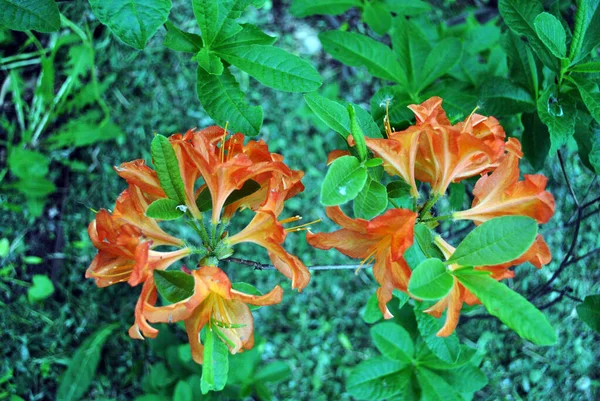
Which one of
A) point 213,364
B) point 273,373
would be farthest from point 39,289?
point 213,364

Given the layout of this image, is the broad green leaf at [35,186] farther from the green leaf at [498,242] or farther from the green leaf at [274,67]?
the green leaf at [498,242]

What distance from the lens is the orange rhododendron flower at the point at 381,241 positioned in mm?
1045

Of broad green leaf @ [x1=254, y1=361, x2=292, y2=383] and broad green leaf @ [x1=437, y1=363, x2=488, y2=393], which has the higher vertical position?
broad green leaf @ [x1=437, y1=363, x2=488, y2=393]

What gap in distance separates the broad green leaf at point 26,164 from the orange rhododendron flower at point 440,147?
182 centimetres

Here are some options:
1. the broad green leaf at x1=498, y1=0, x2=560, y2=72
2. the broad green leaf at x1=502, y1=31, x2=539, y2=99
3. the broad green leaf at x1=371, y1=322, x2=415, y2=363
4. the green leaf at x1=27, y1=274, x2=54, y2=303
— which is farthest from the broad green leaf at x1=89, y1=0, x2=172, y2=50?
the green leaf at x1=27, y1=274, x2=54, y2=303

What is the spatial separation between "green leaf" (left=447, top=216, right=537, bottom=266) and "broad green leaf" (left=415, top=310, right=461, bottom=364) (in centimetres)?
57

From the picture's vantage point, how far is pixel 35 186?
2463 mm

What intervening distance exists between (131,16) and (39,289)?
1777 millimetres

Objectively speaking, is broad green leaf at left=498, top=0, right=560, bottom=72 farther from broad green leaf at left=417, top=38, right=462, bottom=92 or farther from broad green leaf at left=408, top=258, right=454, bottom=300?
broad green leaf at left=408, top=258, right=454, bottom=300

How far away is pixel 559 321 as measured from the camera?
8.89 feet

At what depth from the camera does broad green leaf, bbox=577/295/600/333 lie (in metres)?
1.51

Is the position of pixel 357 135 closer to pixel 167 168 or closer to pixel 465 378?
pixel 167 168

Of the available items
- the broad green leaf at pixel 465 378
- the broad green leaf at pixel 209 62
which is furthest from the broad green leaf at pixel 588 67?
the broad green leaf at pixel 465 378

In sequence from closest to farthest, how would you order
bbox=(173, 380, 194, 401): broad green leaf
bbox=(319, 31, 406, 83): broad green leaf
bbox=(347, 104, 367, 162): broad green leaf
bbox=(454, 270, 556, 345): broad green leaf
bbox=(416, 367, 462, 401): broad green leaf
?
bbox=(454, 270, 556, 345): broad green leaf, bbox=(347, 104, 367, 162): broad green leaf, bbox=(319, 31, 406, 83): broad green leaf, bbox=(416, 367, 462, 401): broad green leaf, bbox=(173, 380, 194, 401): broad green leaf
